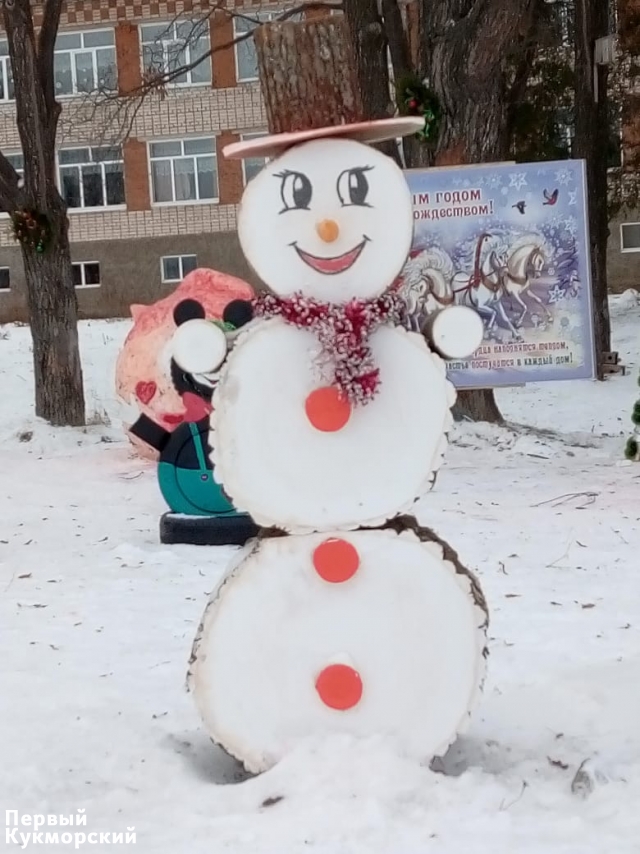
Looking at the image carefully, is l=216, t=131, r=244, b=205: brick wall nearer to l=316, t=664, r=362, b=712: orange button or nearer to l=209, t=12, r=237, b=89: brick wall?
l=209, t=12, r=237, b=89: brick wall

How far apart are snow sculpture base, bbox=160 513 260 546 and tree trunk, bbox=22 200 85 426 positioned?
4.75 metres

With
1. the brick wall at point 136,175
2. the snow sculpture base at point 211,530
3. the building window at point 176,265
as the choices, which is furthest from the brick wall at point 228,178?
the snow sculpture base at point 211,530

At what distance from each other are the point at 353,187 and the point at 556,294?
6760 millimetres

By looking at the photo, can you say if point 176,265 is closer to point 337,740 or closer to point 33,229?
point 33,229


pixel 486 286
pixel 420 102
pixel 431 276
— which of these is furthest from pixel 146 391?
pixel 420 102

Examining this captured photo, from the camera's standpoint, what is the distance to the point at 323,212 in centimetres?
335

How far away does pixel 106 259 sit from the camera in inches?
1041

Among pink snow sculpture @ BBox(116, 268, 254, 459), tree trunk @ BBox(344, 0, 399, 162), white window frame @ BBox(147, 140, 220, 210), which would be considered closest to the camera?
pink snow sculpture @ BBox(116, 268, 254, 459)

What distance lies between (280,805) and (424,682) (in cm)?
52

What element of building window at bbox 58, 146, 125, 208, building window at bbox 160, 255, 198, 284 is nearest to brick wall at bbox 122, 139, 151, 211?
building window at bbox 58, 146, 125, 208

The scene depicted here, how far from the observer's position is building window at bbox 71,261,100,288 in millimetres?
26359

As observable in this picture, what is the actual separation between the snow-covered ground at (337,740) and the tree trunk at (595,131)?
22.5 feet

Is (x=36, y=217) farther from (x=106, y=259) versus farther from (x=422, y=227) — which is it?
(x=106, y=259)

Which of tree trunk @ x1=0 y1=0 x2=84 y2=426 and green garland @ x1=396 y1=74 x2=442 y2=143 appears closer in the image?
green garland @ x1=396 y1=74 x2=442 y2=143
